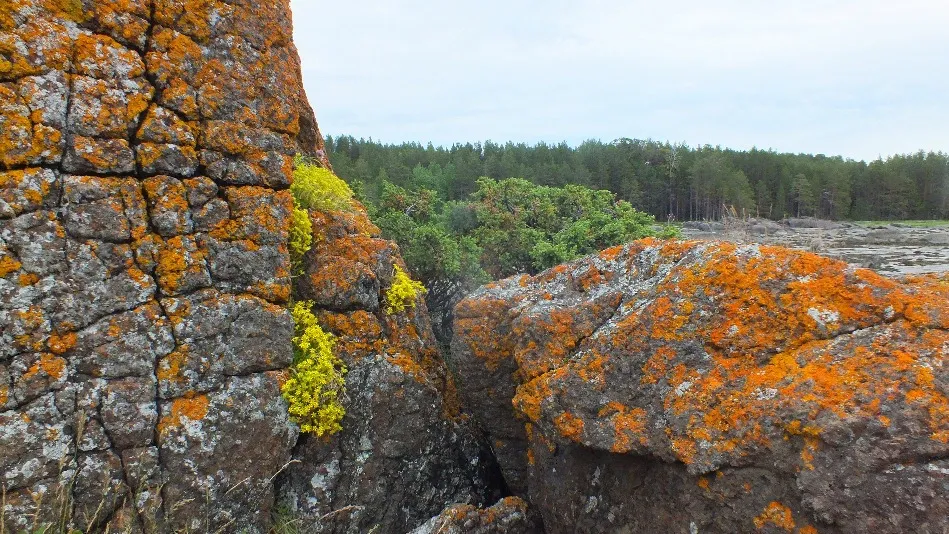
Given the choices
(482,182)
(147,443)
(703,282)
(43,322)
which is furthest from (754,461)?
(482,182)

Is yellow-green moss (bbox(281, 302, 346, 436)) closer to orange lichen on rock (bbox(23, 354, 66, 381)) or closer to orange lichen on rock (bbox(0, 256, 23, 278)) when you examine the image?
orange lichen on rock (bbox(23, 354, 66, 381))

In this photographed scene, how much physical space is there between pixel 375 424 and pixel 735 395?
350 cm

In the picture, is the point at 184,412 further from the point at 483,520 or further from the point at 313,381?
the point at 483,520

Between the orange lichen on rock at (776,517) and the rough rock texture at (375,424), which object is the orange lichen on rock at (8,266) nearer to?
the rough rock texture at (375,424)

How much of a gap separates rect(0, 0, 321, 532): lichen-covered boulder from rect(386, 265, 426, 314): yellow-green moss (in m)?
1.27

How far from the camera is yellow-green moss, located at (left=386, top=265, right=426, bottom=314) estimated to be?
20.9 feet

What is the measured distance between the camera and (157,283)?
4.86 m

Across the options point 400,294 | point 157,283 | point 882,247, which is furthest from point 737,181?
point 157,283

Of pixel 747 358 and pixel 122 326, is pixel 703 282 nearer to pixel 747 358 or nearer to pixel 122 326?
pixel 747 358

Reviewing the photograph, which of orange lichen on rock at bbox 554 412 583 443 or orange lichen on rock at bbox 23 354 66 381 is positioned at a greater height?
orange lichen on rock at bbox 23 354 66 381

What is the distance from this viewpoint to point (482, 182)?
602 inches

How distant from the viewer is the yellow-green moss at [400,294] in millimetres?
6355

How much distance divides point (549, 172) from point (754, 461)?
7509 centimetres

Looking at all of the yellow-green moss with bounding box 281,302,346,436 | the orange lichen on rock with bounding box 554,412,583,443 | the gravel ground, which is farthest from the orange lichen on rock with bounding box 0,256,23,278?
the gravel ground
